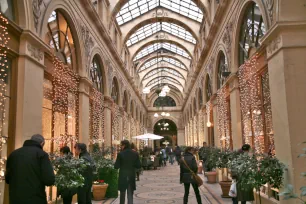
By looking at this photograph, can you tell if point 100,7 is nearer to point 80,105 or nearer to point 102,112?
point 102,112

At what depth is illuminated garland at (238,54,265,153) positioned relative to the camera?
26.1 feet

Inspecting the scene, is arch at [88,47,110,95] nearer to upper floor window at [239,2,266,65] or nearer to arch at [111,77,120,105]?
arch at [111,77,120,105]

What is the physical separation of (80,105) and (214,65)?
678 centimetres

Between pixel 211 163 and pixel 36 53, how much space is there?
20.9 feet

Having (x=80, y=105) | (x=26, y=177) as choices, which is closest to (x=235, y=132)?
(x=80, y=105)

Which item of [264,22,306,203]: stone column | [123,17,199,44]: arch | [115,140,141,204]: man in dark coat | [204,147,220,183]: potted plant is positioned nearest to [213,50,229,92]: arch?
[204,147,220,183]: potted plant

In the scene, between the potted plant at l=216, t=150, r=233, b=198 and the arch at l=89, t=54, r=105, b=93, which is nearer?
the potted plant at l=216, t=150, r=233, b=198

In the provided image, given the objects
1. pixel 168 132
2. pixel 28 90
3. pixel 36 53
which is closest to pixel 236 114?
pixel 36 53

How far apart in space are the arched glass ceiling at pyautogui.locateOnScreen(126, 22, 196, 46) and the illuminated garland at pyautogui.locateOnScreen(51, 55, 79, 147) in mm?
13966

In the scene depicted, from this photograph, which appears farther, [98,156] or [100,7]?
[100,7]

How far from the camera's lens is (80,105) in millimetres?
A: 10562

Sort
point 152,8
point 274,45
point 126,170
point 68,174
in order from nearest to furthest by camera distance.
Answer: point 68,174, point 274,45, point 126,170, point 152,8

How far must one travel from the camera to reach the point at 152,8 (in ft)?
68.6

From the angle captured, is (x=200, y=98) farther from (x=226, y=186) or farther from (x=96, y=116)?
(x=226, y=186)
